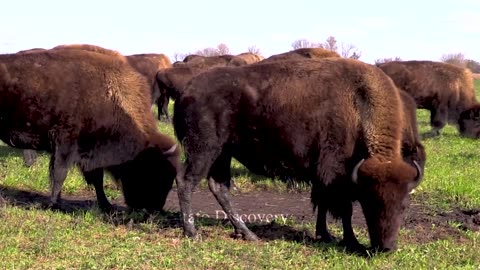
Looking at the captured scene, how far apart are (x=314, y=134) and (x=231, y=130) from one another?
0.84 m

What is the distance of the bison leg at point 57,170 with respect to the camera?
7.73 meters

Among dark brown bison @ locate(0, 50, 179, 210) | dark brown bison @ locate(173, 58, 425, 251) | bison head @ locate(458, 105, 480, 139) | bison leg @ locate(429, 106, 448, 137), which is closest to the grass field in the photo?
dark brown bison @ locate(173, 58, 425, 251)

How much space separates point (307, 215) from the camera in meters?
7.94

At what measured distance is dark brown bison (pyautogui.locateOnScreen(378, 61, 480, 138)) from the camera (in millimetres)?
16906

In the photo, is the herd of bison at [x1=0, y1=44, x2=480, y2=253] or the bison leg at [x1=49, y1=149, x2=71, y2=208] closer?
the herd of bison at [x1=0, y1=44, x2=480, y2=253]

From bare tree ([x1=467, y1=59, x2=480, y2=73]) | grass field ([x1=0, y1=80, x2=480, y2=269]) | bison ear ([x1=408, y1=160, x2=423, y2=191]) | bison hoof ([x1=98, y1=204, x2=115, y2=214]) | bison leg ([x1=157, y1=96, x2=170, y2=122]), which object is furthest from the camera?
bare tree ([x1=467, y1=59, x2=480, y2=73])

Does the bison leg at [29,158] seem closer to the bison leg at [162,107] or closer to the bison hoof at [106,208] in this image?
the bison hoof at [106,208]

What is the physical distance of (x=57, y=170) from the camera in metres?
7.75

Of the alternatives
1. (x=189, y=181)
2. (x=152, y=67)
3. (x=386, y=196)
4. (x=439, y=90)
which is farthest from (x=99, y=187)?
(x=152, y=67)

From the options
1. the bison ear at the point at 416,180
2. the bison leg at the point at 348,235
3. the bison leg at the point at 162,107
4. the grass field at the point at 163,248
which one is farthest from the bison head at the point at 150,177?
the bison leg at the point at 162,107

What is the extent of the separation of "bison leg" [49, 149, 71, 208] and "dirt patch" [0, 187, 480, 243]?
184 mm

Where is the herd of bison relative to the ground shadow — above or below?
above

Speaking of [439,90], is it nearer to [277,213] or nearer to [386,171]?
[277,213]

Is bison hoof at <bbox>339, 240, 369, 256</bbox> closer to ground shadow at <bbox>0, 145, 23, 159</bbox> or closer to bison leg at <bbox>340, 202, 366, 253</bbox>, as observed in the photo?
bison leg at <bbox>340, 202, 366, 253</bbox>
